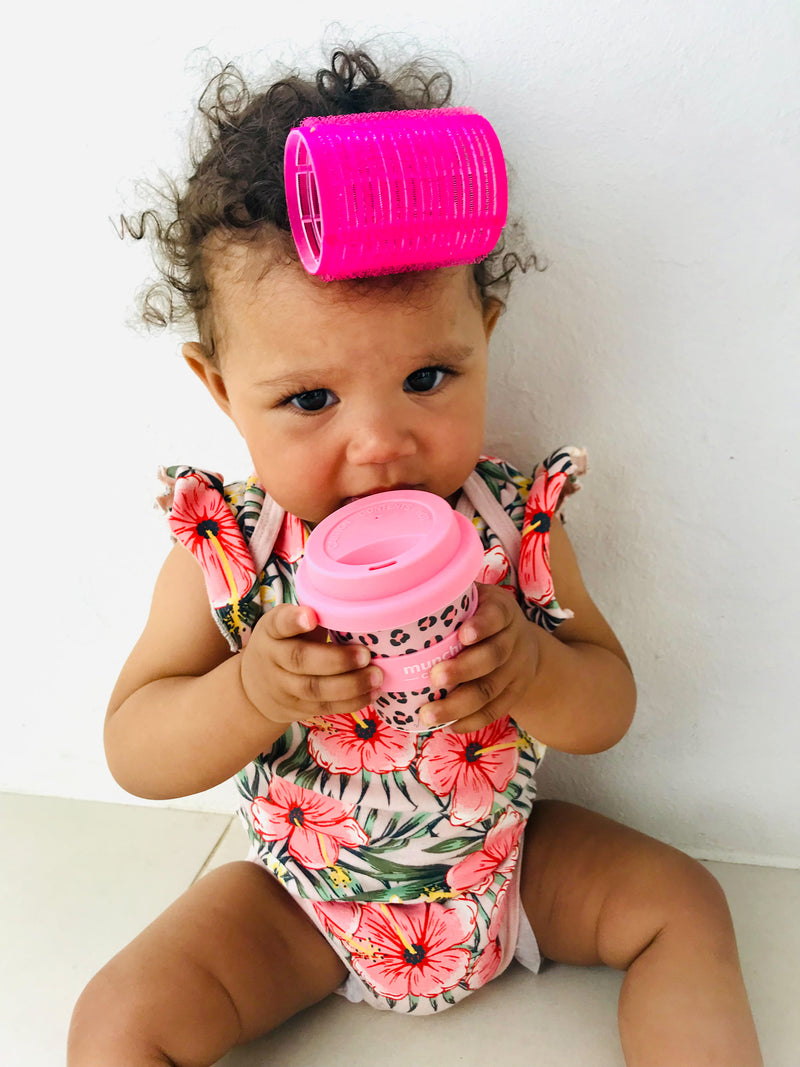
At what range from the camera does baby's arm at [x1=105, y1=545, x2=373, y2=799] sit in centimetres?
60

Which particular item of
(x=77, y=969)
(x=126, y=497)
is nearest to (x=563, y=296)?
(x=126, y=497)

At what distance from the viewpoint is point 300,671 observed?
2.00ft

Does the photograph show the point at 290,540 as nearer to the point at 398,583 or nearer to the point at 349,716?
the point at 349,716

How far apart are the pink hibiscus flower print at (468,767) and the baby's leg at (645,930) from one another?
0.12 m

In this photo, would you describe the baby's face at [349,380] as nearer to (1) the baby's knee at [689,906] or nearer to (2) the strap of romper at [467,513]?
(2) the strap of romper at [467,513]

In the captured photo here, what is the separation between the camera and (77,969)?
908mm

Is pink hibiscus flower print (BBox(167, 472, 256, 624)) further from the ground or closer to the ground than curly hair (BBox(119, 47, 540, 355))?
closer to the ground

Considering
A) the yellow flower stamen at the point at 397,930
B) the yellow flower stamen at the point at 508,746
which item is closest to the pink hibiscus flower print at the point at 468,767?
the yellow flower stamen at the point at 508,746

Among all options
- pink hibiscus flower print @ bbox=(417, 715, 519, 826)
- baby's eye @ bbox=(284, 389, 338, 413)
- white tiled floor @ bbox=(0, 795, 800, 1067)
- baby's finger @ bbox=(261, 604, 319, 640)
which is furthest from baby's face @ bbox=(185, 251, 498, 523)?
white tiled floor @ bbox=(0, 795, 800, 1067)

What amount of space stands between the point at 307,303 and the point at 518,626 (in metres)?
0.27

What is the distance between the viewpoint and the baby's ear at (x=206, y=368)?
0.75 m

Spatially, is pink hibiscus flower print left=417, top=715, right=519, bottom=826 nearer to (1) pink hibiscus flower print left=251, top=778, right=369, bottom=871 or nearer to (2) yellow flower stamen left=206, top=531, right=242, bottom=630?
(1) pink hibiscus flower print left=251, top=778, right=369, bottom=871

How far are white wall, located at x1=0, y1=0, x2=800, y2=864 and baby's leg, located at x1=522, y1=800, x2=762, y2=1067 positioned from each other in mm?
115

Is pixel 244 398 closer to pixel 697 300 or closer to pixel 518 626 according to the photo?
pixel 518 626
